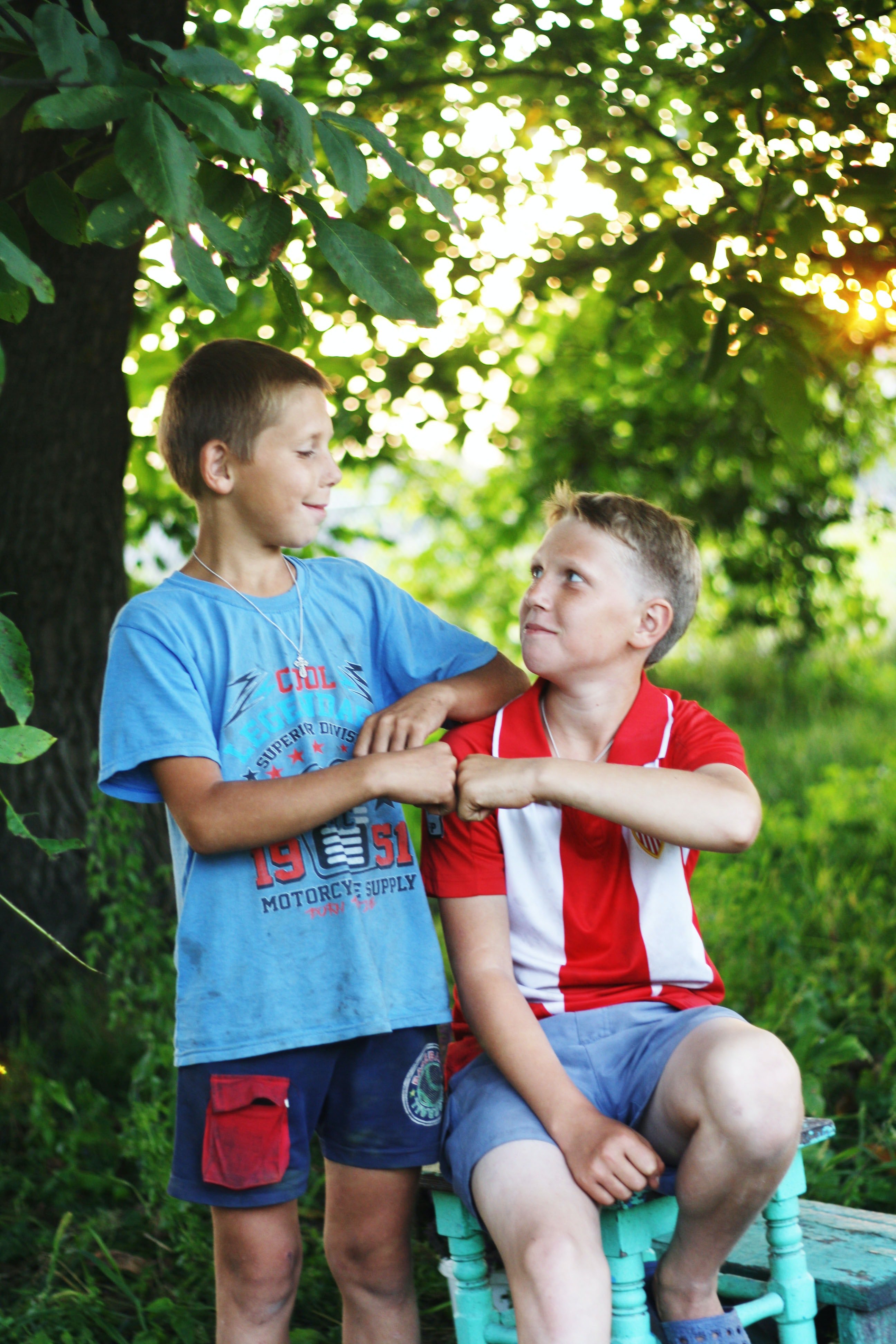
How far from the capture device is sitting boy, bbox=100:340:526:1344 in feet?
5.48

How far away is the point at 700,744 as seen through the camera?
1.86 metres

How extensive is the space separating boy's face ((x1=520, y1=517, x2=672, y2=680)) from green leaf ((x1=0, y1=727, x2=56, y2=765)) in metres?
0.79

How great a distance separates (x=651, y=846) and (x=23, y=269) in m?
1.21

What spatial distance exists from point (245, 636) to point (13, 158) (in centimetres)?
182

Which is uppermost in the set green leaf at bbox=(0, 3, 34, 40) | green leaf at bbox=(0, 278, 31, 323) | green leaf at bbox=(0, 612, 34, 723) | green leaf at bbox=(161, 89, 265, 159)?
green leaf at bbox=(0, 3, 34, 40)

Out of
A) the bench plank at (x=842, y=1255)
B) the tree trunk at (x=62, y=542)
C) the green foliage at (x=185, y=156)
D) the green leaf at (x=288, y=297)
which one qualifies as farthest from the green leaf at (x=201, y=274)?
the tree trunk at (x=62, y=542)

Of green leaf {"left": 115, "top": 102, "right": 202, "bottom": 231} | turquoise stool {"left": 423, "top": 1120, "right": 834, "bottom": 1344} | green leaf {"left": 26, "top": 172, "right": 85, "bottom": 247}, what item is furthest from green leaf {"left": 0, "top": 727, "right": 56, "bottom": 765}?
turquoise stool {"left": 423, "top": 1120, "right": 834, "bottom": 1344}

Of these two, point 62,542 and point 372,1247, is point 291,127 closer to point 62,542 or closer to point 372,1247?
point 372,1247

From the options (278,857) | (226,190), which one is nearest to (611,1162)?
(278,857)

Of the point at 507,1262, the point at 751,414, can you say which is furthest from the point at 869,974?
the point at 507,1262

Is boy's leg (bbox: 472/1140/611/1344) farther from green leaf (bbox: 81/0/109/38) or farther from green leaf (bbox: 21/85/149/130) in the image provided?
green leaf (bbox: 81/0/109/38)

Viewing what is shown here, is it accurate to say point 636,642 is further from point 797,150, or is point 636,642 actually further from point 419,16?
point 419,16

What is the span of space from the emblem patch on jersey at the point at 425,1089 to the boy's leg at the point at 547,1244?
203mm

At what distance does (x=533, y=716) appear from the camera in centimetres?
193
